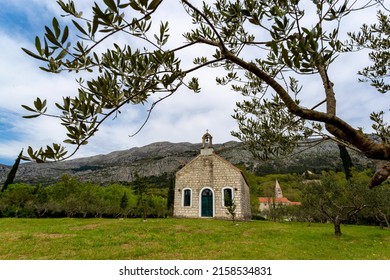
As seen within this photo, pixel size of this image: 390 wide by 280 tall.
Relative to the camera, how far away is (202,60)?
A: 5473 mm

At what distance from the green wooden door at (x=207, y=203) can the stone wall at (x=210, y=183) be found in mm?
445

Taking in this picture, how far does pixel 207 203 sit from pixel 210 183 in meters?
2.66

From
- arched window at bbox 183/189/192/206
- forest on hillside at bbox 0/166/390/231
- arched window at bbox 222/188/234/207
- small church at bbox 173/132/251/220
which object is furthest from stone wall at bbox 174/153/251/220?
→ forest on hillside at bbox 0/166/390/231

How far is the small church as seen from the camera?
102ft

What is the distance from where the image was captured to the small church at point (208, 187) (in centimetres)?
3122

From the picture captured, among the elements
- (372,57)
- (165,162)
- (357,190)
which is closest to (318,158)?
(165,162)

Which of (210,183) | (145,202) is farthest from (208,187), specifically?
(145,202)

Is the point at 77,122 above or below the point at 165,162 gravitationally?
below

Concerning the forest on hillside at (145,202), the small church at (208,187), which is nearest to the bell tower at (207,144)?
the small church at (208,187)

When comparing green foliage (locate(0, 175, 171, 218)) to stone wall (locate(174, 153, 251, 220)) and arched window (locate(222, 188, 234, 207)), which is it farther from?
arched window (locate(222, 188, 234, 207))

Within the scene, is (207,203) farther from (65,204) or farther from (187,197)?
(65,204)

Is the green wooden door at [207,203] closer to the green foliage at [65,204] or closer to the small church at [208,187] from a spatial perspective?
the small church at [208,187]
